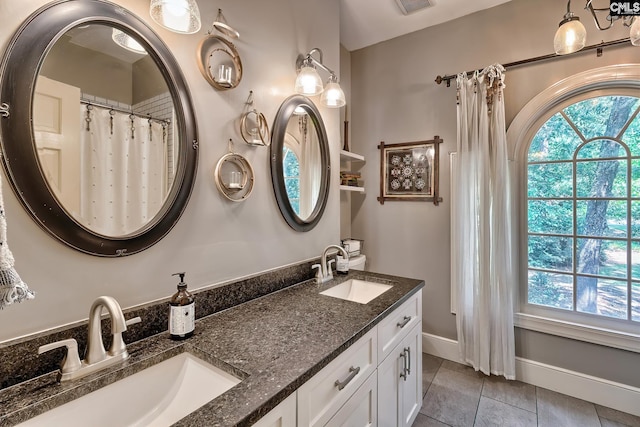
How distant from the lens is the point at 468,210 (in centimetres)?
222

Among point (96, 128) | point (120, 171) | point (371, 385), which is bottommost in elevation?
point (371, 385)

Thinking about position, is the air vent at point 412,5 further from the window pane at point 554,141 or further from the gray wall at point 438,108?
the window pane at point 554,141

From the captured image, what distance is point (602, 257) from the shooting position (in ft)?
6.47

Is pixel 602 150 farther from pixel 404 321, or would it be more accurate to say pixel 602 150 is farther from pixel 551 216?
pixel 404 321

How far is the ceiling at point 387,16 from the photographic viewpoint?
2227 millimetres

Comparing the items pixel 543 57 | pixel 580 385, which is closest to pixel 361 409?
pixel 580 385

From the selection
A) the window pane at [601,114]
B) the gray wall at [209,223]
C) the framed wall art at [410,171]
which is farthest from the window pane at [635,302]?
the gray wall at [209,223]

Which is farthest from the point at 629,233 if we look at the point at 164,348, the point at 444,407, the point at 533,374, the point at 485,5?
the point at 164,348

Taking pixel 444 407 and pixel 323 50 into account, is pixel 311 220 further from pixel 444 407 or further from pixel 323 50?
pixel 444 407

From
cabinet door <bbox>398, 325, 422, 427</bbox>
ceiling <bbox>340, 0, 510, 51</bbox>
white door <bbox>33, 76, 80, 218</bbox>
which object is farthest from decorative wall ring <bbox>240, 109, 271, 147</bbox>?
ceiling <bbox>340, 0, 510, 51</bbox>

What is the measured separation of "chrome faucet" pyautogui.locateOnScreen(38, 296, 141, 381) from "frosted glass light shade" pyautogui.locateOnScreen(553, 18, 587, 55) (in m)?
2.07

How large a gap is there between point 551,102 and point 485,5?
3.00ft

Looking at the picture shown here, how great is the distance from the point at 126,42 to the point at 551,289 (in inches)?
112

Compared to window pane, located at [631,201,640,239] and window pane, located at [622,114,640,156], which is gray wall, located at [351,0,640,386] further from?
window pane, located at [631,201,640,239]
